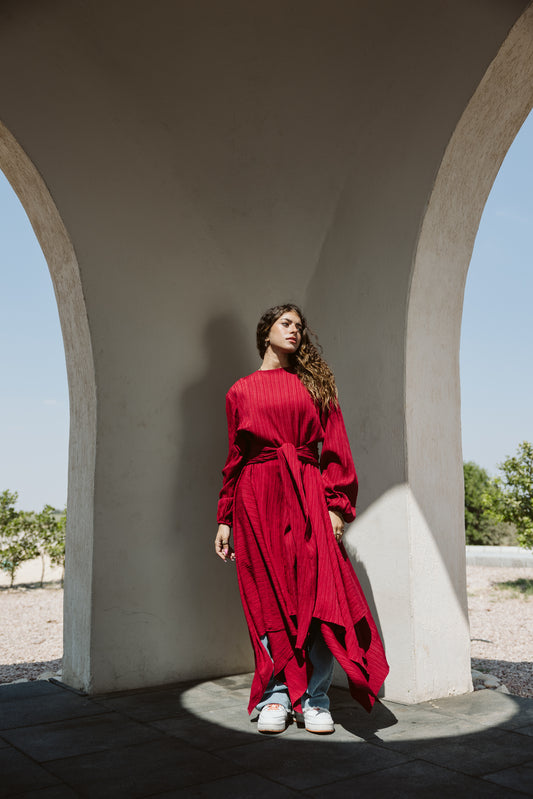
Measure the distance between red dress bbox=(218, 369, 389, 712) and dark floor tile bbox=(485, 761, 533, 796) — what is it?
2.21 feet

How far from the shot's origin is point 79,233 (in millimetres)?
3584

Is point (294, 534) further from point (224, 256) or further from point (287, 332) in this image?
point (224, 256)

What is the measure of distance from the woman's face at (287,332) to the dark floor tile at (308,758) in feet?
5.56

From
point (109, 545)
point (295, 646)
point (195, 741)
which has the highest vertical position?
point (109, 545)

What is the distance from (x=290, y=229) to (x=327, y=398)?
1.33m

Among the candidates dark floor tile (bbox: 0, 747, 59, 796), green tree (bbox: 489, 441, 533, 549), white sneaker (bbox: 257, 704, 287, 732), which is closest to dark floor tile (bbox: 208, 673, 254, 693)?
white sneaker (bbox: 257, 704, 287, 732)

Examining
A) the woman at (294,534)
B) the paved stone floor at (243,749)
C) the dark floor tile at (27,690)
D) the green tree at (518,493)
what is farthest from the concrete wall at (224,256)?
the green tree at (518,493)

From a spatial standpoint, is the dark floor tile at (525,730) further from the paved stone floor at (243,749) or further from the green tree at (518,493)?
the green tree at (518,493)

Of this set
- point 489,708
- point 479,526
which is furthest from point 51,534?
point 479,526

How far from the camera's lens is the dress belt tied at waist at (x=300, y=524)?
9.73 ft

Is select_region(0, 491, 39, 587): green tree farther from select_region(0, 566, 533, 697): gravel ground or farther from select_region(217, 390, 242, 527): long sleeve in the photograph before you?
select_region(217, 390, 242, 527): long sleeve

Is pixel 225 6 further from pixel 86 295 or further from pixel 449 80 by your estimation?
pixel 86 295

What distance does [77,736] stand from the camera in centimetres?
279

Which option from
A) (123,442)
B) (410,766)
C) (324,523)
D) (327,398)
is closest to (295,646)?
(324,523)
